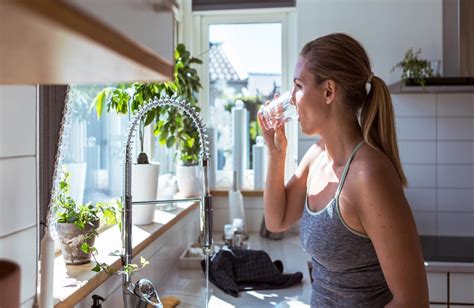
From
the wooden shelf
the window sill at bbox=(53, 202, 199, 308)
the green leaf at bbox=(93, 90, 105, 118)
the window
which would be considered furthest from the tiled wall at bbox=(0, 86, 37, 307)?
the window

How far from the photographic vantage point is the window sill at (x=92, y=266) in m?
0.98

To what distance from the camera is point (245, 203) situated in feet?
9.38

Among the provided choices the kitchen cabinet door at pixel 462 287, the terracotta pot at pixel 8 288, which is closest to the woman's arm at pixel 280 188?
the terracotta pot at pixel 8 288

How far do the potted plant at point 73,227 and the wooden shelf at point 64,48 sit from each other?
0.81 m

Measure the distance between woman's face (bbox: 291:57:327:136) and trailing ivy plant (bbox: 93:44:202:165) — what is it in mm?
756

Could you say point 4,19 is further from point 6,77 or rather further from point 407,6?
point 407,6

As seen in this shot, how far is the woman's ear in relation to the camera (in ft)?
3.49

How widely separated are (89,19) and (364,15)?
256 cm

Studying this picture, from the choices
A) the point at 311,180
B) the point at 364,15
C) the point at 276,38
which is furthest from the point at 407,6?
the point at 311,180

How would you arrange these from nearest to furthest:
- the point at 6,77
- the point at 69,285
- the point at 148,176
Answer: the point at 6,77 < the point at 69,285 < the point at 148,176

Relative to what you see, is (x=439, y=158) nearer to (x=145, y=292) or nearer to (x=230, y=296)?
(x=230, y=296)

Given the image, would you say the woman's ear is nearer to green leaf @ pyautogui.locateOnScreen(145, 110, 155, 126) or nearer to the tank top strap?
the tank top strap

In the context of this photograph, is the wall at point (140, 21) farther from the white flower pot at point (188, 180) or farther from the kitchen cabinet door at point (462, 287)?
the white flower pot at point (188, 180)

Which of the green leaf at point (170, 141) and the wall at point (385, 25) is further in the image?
the wall at point (385, 25)
